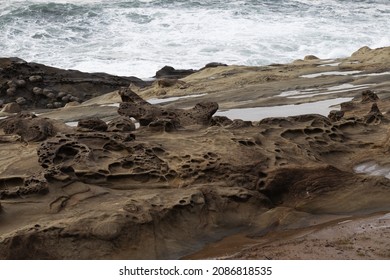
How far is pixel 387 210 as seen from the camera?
335cm

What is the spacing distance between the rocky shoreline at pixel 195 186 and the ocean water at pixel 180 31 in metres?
8.15

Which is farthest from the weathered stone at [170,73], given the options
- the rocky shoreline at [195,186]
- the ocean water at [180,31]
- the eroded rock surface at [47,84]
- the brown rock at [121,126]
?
the brown rock at [121,126]

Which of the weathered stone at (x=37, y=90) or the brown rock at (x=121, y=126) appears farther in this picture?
the weathered stone at (x=37, y=90)

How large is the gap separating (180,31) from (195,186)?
42.7 ft

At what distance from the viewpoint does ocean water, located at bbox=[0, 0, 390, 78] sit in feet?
44.1

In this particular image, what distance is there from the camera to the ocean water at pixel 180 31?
44.1 ft

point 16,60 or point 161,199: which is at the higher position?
point 161,199

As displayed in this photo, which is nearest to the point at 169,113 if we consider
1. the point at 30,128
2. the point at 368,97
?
the point at 30,128

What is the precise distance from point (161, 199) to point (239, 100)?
11.5ft

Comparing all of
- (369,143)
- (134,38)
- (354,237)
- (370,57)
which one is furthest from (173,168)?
(134,38)

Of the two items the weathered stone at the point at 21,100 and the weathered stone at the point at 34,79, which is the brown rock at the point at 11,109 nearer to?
the weathered stone at the point at 21,100

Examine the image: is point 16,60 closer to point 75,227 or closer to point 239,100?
point 239,100

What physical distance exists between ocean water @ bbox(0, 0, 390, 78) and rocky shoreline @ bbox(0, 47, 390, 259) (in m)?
8.15

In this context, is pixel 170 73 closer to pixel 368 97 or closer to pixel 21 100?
pixel 21 100
